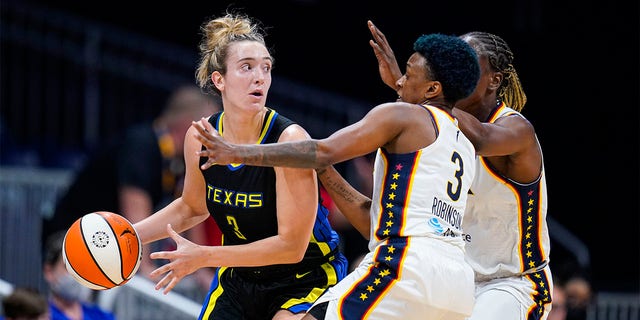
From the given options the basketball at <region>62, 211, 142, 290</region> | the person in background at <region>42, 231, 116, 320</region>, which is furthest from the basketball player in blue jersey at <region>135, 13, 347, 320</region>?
the person in background at <region>42, 231, 116, 320</region>

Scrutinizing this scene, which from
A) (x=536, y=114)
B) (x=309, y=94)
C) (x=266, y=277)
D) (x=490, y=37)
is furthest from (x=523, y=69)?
(x=266, y=277)

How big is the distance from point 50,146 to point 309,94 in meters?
2.88

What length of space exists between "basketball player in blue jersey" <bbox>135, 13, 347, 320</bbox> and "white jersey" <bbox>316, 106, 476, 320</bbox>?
0.40 meters

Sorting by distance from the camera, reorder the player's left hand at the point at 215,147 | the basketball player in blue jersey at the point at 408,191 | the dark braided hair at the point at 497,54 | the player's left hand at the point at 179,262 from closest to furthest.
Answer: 1. the player's left hand at the point at 215,147
2. the basketball player in blue jersey at the point at 408,191
3. the player's left hand at the point at 179,262
4. the dark braided hair at the point at 497,54

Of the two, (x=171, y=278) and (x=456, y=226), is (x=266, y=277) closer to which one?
(x=171, y=278)

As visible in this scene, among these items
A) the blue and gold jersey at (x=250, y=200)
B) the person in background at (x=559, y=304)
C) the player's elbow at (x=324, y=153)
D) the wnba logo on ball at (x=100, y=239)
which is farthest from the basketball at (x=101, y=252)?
the person in background at (x=559, y=304)

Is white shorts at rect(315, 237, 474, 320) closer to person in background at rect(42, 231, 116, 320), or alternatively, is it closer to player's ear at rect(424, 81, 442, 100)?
player's ear at rect(424, 81, 442, 100)

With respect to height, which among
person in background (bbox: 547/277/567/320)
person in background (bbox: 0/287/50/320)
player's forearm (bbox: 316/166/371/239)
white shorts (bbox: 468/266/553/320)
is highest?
player's forearm (bbox: 316/166/371/239)

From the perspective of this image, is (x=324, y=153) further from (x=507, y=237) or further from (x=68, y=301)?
(x=68, y=301)

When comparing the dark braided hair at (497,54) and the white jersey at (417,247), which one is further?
the dark braided hair at (497,54)

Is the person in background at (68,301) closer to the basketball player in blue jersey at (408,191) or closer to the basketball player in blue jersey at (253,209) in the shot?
the basketball player in blue jersey at (253,209)

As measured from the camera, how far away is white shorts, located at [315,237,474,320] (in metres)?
3.87

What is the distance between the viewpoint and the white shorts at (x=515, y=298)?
4.52m

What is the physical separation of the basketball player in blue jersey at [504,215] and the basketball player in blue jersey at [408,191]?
595 millimetres
